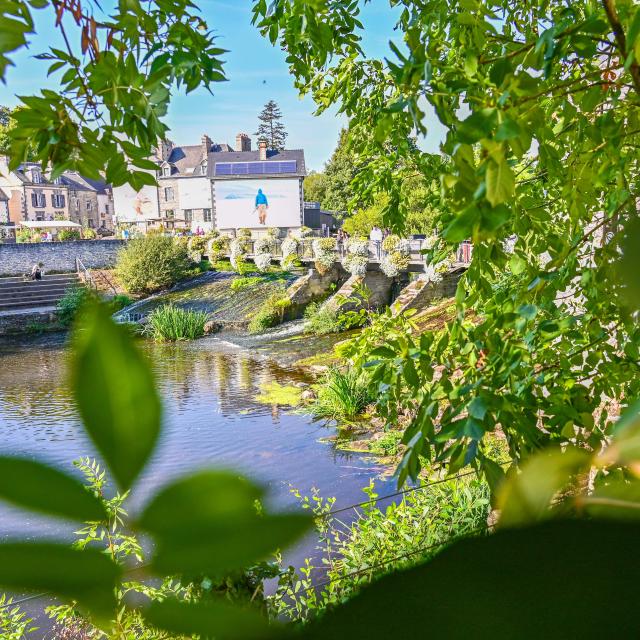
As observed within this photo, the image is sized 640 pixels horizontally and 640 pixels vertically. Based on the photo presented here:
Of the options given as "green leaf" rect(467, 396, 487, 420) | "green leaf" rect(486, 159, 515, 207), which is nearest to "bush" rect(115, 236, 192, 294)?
"green leaf" rect(467, 396, 487, 420)

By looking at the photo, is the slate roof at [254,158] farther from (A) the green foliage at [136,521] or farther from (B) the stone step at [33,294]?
(A) the green foliage at [136,521]

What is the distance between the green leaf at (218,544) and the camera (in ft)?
0.77

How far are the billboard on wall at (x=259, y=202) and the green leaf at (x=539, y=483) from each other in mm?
46087

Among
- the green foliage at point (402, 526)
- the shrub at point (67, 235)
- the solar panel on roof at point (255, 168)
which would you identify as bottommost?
the green foliage at point (402, 526)

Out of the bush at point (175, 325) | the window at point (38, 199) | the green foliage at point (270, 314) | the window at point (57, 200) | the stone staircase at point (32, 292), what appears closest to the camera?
the bush at point (175, 325)

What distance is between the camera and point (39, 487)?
224mm

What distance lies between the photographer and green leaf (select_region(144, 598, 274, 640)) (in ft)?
0.73

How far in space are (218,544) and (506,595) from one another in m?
0.10

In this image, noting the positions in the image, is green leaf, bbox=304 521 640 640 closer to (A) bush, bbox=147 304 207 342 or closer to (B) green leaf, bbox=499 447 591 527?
(B) green leaf, bbox=499 447 591 527

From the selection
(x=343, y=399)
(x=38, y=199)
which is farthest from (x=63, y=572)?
(x=38, y=199)

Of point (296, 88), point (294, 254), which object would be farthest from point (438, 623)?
point (294, 254)

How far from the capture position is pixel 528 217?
1.90 metres

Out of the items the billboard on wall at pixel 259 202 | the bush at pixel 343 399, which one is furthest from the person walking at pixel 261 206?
the bush at pixel 343 399

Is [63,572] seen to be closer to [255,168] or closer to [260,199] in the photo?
[260,199]
